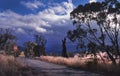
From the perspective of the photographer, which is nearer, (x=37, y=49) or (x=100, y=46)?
(x=100, y=46)

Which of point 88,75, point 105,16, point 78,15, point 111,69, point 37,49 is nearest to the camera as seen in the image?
point 88,75

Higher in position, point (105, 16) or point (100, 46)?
point (105, 16)

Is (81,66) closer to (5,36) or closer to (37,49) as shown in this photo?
(5,36)

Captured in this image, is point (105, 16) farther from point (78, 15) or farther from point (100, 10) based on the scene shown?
point (78, 15)

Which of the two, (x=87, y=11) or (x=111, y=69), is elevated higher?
(x=87, y=11)

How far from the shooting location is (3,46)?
7894 cm

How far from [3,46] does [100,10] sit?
167 ft

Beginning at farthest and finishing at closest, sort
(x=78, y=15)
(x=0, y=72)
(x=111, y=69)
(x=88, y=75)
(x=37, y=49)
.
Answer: (x=37, y=49) → (x=78, y=15) → (x=111, y=69) → (x=88, y=75) → (x=0, y=72)

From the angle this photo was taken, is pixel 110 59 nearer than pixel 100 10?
No

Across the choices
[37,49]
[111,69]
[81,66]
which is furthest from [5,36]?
[111,69]

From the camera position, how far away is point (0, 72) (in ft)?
69.2

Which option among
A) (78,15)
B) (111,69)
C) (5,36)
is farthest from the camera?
(5,36)

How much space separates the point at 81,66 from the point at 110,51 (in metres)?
3.49

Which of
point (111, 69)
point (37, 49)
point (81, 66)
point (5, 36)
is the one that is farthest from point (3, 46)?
point (111, 69)
